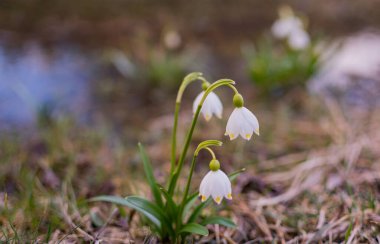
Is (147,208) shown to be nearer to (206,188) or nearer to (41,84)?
(206,188)

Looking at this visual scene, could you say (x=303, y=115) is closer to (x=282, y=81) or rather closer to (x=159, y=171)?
(x=282, y=81)

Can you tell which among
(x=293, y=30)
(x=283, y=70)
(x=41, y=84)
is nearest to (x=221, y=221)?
(x=283, y=70)

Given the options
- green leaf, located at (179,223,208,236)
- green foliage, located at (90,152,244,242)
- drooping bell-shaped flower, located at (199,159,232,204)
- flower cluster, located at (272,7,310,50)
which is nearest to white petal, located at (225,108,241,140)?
drooping bell-shaped flower, located at (199,159,232,204)

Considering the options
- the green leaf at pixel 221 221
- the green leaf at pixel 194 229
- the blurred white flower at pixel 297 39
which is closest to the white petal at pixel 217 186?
the green leaf at pixel 194 229

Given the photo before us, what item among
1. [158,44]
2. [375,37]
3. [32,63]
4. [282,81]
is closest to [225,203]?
[282,81]

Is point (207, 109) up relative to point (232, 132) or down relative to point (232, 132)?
A: up
